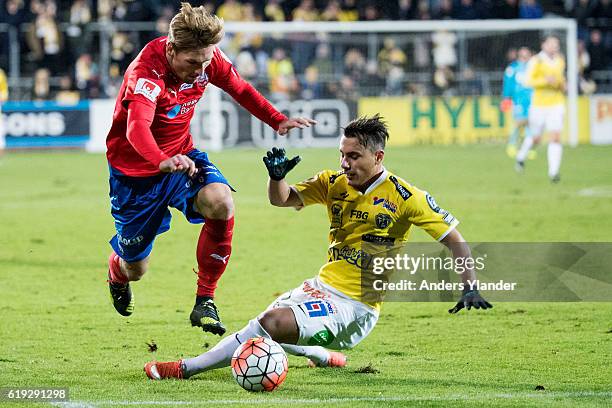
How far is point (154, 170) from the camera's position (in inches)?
Answer: 271

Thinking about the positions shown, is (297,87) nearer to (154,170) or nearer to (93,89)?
(93,89)

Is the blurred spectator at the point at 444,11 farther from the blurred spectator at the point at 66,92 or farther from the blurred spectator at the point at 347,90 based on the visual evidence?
the blurred spectator at the point at 66,92

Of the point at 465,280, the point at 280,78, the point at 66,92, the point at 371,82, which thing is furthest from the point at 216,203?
the point at 66,92

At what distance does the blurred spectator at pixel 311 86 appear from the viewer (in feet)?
84.2

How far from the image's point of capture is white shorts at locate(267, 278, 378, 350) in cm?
577

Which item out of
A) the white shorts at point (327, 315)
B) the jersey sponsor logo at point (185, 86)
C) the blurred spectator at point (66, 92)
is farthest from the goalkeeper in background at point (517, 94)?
the white shorts at point (327, 315)

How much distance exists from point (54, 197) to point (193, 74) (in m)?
11.3

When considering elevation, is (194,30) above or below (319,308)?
above

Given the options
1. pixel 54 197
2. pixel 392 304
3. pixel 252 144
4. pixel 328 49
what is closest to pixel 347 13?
pixel 328 49

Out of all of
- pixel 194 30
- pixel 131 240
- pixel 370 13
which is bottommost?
pixel 131 240

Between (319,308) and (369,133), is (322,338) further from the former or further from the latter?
(369,133)

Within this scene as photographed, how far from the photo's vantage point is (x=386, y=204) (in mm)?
6020

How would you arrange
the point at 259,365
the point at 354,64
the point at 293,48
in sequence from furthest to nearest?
the point at 354,64 < the point at 293,48 < the point at 259,365

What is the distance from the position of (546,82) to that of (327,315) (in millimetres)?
14973
